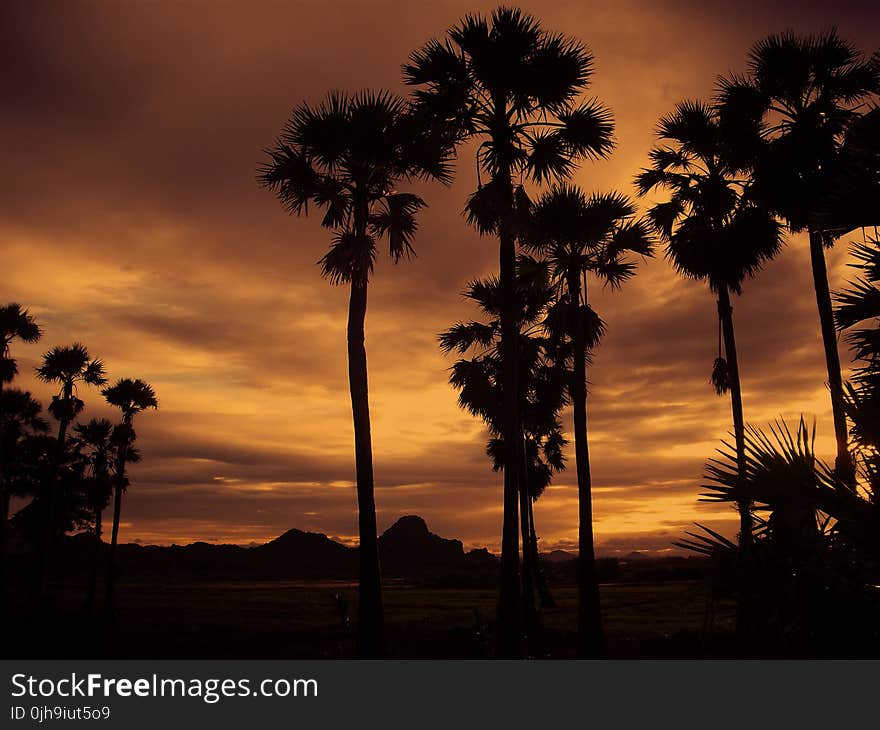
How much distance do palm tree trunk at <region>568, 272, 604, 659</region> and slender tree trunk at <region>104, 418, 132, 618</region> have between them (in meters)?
28.3

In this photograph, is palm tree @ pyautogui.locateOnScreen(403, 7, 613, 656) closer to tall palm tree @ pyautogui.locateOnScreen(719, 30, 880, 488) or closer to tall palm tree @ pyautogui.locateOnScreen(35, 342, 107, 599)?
tall palm tree @ pyautogui.locateOnScreen(719, 30, 880, 488)

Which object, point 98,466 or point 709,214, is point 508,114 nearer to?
point 709,214

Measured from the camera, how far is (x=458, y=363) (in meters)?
30.1

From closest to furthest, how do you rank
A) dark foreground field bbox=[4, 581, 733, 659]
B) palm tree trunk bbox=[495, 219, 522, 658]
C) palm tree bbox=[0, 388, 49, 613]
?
palm tree trunk bbox=[495, 219, 522, 658]
dark foreground field bbox=[4, 581, 733, 659]
palm tree bbox=[0, 388, 49, 613]

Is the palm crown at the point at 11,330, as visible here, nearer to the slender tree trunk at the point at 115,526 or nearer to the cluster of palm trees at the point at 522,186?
the slender tree trunk at the point at 115,526

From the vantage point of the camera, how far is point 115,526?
1800 inches

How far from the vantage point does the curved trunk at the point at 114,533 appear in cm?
4175

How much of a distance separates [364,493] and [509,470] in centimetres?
364

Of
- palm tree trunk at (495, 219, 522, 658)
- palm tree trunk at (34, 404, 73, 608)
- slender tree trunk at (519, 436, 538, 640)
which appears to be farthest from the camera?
palm tree trunk at (34, 404, 73, 608)

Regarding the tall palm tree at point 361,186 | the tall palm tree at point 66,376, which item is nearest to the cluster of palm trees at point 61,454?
the tall palm tree at point 66,376

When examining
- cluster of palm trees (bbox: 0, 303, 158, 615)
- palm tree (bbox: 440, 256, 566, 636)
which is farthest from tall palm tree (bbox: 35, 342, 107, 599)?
palm tree (bbox: 440, 256, 566, 636)

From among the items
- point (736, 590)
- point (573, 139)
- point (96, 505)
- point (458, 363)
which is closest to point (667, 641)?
point (458, 363)

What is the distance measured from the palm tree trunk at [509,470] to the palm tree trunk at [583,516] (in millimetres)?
2896

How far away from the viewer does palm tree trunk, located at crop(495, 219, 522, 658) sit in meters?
18.5
